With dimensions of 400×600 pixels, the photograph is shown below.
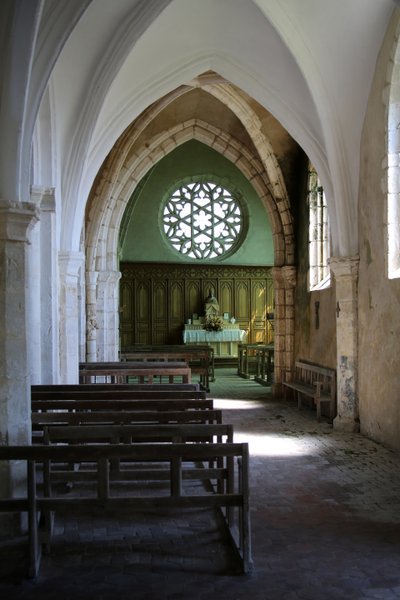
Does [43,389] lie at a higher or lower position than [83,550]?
higher

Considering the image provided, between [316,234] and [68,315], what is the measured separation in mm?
5551

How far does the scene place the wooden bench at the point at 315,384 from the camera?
34.5ft

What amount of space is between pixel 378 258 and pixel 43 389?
4.86 m

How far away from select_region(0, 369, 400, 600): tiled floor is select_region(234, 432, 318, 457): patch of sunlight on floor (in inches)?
38.0

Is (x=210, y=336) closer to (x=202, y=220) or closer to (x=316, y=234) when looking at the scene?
(x=202, y=220)

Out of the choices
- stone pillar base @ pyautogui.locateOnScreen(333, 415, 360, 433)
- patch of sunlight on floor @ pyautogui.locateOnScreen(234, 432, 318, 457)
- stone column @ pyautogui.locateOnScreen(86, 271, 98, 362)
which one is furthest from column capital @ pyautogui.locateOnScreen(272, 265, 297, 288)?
patch of sunlight on floor @ pyautogui.locateOnScreen(234, 432, 318, 457)

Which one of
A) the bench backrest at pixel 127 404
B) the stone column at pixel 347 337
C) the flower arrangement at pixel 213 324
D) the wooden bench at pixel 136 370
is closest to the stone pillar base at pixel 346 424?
the stone column at pixel 347 337

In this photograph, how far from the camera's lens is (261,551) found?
4.46 metres

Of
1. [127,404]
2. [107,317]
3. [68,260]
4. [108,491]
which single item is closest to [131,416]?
[127,404]

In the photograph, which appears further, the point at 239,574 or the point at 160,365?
the point at 160,365

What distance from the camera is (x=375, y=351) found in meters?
8.93

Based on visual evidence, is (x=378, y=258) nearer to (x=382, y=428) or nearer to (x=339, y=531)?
(x=382, y=428)

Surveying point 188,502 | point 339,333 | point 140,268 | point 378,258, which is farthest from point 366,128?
point 140,268

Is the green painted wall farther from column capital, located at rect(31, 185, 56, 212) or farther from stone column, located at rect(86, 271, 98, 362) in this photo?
column capital, located at rect(31, 185, 56, 212)
